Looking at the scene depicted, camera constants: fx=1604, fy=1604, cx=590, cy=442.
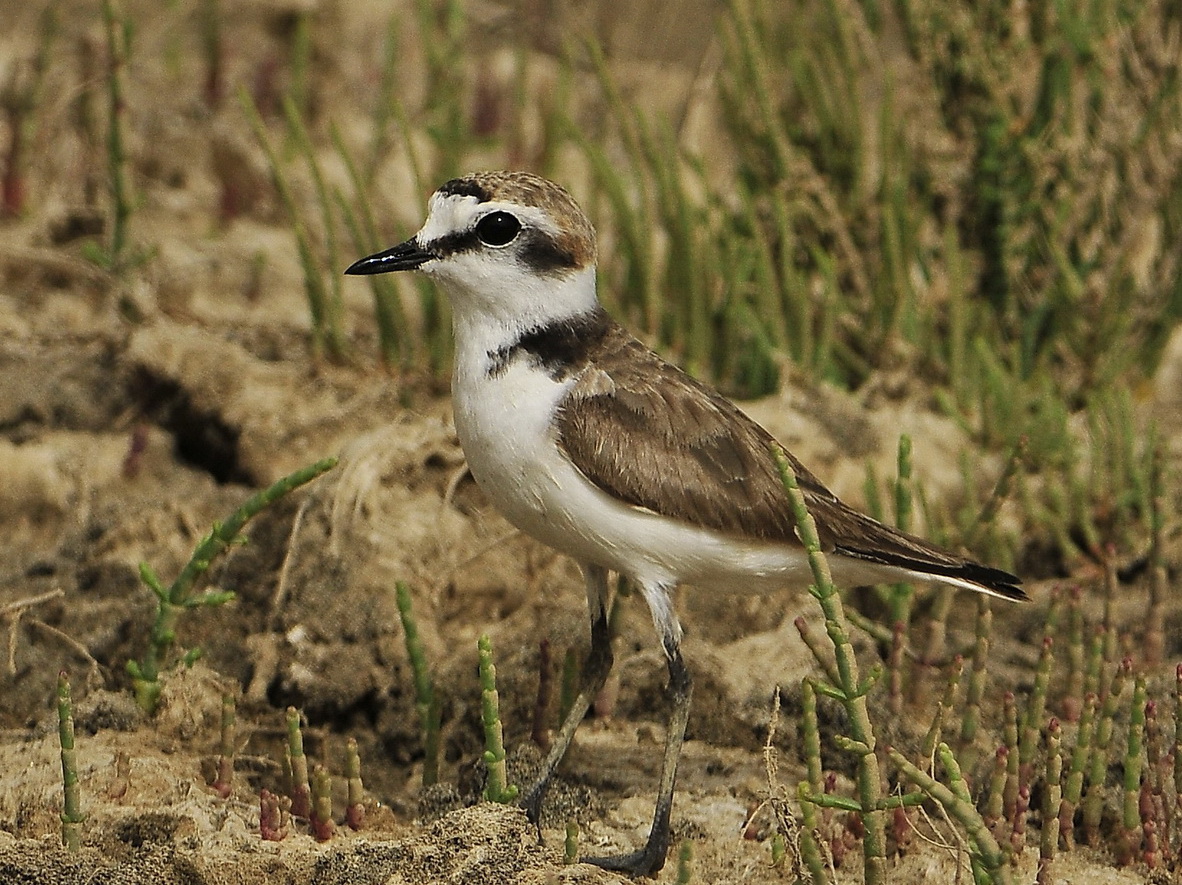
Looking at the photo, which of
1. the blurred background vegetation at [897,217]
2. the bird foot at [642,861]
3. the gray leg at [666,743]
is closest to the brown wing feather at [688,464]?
the gray leg at [666,743]

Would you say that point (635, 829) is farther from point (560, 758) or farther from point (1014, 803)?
point (1014, 803)

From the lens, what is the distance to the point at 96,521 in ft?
16.5

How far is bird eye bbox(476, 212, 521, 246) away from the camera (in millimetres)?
3658

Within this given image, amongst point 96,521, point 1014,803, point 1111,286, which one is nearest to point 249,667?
point 96,521

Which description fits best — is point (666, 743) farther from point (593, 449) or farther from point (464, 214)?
point (464, 214)

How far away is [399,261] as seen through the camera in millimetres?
3725

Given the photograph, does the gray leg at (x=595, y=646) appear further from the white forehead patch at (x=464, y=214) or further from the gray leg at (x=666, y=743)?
the white forehead patch at (x=464, y=214)

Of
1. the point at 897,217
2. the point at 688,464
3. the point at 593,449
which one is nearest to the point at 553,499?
the point at 593,449

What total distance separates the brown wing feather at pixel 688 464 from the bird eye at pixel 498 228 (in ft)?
1.10

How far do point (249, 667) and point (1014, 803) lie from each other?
206cm

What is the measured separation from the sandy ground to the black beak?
44.4 inches

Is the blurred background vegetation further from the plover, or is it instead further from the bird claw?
the bird claw

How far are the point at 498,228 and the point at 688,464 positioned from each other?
2.28 feet

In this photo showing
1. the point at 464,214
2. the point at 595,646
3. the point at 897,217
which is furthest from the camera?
the point at 897,217
